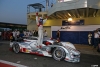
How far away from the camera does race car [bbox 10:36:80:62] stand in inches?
210

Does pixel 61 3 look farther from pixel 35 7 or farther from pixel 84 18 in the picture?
pixel 35 7

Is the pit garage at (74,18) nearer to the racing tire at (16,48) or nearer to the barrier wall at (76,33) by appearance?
the barrier wall at (76,33)

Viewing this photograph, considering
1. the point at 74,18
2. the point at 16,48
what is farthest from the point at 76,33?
the point at 16,48

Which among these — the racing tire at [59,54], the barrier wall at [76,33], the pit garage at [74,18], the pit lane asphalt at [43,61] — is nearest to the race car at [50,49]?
the racing tire at [59,54]

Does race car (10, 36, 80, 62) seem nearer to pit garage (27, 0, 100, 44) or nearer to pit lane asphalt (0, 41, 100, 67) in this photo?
pit lane asphalt (0, 41, 100, 67)

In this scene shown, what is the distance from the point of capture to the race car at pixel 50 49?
5.34 m

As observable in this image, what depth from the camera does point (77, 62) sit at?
542cm

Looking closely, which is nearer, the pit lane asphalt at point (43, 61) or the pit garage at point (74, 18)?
the pit lane asphalt at point (43, 61)

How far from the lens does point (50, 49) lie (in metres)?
5.88

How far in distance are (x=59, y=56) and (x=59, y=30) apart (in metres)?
9.07

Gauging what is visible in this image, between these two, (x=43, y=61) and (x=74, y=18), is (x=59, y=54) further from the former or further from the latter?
(x=74, y=18)

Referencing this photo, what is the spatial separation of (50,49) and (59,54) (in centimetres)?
55

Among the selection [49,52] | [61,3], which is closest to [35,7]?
[61,3]

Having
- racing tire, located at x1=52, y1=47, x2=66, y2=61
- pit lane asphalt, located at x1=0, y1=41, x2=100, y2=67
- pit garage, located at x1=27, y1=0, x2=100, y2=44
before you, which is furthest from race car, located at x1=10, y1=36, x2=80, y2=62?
pit garage, located at x1=27, y1=0, x2=100, y2=44
